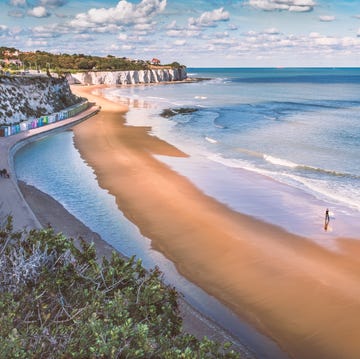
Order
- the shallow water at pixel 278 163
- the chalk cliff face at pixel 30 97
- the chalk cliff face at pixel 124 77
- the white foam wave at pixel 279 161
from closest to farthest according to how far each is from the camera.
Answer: the shallow water at pixel 278 163 < the white foam wave at pixel 279 161 < the chalk cliff face at pixel 30 97 < the chalk cliff face at pixel 124 77

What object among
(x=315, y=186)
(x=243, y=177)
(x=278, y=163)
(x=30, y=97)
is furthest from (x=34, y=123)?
(x=315, y=186)

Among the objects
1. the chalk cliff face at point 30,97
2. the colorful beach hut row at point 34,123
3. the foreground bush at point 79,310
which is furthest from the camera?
the chalk cliff face at point 30,97

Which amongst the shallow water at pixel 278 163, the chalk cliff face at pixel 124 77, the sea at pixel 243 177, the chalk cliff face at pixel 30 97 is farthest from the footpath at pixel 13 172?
the chalk cliff face at pixel 124 77

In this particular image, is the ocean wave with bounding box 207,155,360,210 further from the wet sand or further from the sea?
the wet sand

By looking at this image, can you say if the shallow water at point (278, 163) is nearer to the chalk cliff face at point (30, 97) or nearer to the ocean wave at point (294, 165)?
the ocean wave at point (294, 165)

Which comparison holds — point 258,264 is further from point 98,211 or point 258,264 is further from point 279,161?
point 279,161

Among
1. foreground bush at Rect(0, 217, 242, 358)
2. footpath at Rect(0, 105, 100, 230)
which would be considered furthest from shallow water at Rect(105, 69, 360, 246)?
foreground bush at Rect(0, 217, 242, 358)
